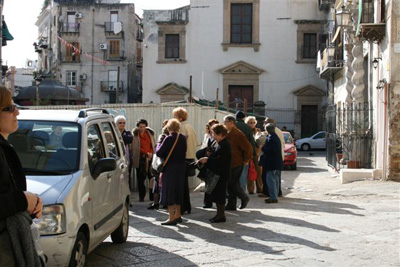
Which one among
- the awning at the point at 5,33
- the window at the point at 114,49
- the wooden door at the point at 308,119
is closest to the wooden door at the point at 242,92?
the wooden door at the point at 308,119

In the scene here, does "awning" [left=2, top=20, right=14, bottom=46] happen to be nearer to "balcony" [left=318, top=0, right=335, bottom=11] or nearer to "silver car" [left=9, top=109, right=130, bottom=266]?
"balcony" [left=318, top=0, right=335, bottom=11]

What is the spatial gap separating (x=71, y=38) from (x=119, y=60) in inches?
185

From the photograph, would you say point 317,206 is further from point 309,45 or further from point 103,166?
point 309,45

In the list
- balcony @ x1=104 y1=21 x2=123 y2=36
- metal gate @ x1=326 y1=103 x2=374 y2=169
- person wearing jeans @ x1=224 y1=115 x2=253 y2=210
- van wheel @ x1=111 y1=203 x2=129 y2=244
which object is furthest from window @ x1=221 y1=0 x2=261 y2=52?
van wheel @ x1=111 y1=203 x2=129 y2=244

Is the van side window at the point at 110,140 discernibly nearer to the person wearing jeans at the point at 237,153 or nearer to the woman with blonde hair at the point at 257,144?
the person wearing jeans at the point at 237,153

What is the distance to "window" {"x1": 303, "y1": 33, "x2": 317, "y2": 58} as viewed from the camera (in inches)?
1588

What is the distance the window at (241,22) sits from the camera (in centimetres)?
4022

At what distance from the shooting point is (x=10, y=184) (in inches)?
130

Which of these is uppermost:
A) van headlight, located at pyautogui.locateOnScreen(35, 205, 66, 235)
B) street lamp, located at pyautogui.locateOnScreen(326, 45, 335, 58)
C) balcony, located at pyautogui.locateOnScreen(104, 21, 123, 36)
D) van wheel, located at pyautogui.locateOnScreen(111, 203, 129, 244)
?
balcony, located at pyautogui.locateOnScreen(104, 21, 123, 36)

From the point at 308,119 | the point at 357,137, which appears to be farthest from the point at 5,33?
the point at 357,137

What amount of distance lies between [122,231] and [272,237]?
2126mm

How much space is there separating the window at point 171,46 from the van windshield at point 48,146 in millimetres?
34274

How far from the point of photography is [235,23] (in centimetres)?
4034

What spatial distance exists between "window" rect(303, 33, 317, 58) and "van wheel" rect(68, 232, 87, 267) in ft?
117
